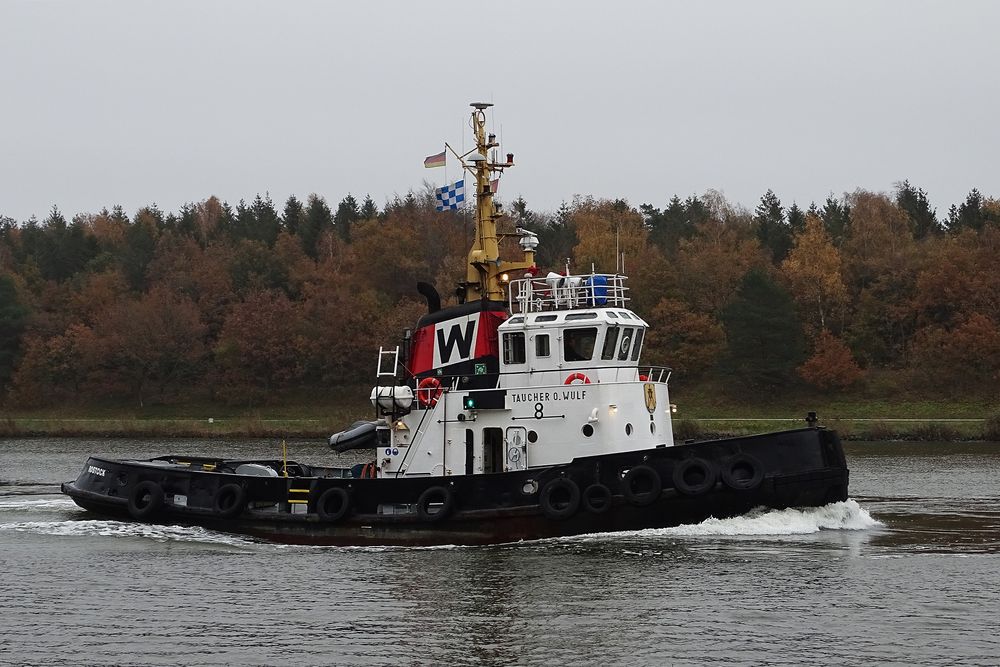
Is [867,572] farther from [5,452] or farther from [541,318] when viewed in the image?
[5,452]

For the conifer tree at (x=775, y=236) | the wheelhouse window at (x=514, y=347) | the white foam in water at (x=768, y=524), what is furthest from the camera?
the conifer tree at (x=775, y=236)

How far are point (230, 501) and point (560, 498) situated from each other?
5.73 m

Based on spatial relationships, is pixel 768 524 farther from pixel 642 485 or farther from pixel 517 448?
pixel 517 448

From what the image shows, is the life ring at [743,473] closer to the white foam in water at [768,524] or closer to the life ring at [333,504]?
the white foam in water at [768,524]

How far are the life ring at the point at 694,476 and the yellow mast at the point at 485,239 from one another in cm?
413

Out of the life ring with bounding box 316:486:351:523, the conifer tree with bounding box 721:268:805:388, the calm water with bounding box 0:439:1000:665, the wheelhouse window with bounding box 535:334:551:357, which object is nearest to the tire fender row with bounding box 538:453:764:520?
the calm water with bounding box 0:439:1000:665

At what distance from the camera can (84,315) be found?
68.2 m

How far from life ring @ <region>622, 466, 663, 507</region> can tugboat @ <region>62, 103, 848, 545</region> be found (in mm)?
26

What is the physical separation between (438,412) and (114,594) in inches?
220

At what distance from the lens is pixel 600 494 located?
1831cm

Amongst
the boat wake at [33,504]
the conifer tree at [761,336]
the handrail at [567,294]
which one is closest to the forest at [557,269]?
the conifer tree at [761,336]

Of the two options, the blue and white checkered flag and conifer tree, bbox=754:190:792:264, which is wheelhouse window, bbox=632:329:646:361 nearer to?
the blue and white checkered flag

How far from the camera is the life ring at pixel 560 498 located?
18.2m

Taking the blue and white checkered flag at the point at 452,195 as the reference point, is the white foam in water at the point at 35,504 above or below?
below
